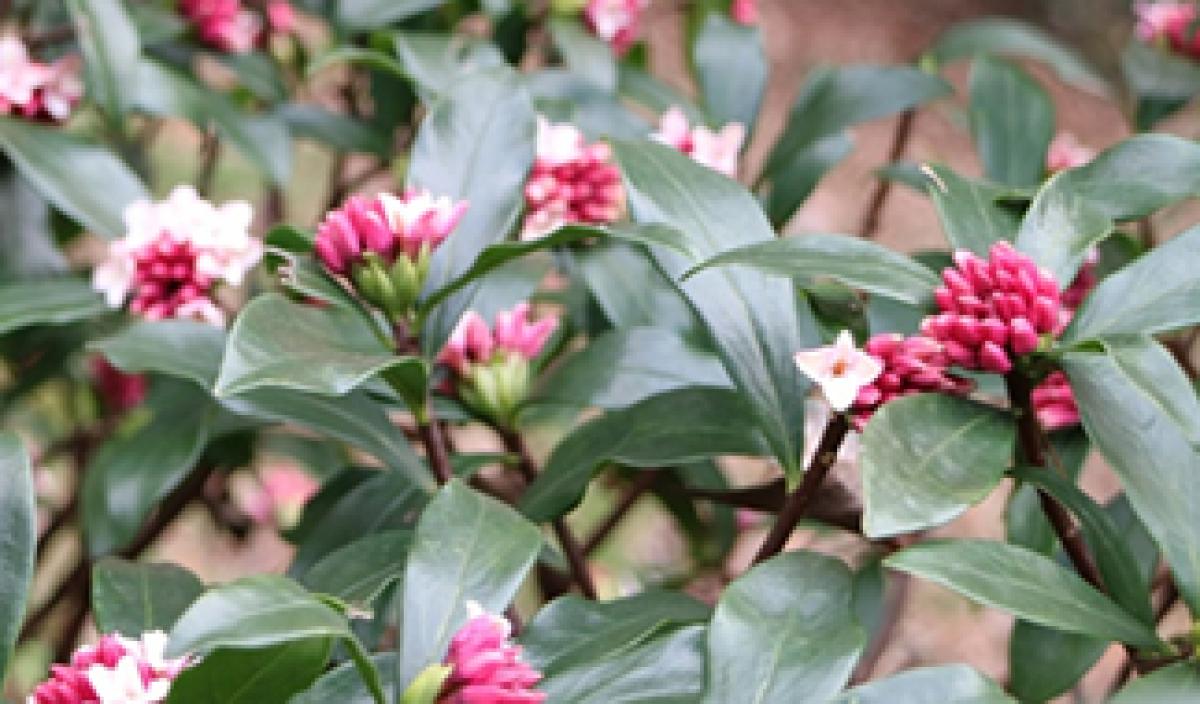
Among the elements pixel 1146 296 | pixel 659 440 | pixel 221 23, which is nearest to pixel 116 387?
pixel 221 23

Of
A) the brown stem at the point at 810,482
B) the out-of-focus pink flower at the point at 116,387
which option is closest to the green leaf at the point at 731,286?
the brown stem at the point at 810,482

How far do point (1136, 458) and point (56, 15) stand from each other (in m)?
1.07

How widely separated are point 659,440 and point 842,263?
0.52 feet

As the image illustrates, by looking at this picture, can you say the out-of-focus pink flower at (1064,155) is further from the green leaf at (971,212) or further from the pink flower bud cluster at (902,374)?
Result: the pink flower bud cluster at (902,374)

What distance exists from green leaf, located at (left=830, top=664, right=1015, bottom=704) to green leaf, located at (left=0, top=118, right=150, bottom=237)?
673 mm

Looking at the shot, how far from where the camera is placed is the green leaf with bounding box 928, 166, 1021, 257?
0.81m

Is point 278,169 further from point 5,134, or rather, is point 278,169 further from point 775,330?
point 775,330

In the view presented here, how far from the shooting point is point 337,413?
875mm

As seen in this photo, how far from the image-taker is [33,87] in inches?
45.0

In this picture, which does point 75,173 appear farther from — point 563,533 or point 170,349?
point 563,533

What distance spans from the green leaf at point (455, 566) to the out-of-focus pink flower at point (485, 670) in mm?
20

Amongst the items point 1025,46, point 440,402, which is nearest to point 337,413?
point 440,402

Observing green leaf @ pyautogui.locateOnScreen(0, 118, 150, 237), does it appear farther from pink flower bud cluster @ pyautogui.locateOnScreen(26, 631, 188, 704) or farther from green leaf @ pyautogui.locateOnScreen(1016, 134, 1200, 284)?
green leaf @ pyautogui.locateOnScreen(1016, 134, 1200, 284)

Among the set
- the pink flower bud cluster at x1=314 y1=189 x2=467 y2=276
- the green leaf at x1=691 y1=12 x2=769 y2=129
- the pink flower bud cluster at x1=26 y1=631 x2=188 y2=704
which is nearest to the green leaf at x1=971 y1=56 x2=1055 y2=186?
the green leaf at x1=691 y1=12 x2=769 y2=129
